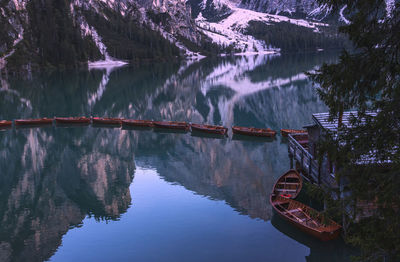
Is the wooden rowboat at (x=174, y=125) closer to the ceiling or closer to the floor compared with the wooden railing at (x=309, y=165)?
closer to the floor

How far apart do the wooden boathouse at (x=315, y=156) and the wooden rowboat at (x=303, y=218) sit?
2.19m

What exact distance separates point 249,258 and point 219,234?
3.60 m

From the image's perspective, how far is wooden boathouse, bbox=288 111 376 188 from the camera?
84.6 ft

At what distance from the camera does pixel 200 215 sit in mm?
30625

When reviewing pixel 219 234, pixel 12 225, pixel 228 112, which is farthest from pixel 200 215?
pixel 228 112

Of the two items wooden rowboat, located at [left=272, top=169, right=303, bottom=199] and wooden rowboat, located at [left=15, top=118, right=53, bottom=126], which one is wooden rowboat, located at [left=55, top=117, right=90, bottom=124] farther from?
wooden rowboat, located at [left=272, top=169, right=303, bottom=199]

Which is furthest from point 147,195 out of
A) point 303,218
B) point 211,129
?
point 211,129

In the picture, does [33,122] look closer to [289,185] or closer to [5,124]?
[5,124]

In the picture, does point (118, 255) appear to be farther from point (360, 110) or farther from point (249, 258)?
point (360, 110)

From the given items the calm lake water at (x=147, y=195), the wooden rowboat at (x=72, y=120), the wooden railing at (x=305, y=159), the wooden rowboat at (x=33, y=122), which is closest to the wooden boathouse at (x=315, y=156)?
the wooden railing at (x=305, y=159)

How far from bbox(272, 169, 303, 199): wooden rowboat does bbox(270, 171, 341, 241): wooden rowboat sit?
10 centimetres

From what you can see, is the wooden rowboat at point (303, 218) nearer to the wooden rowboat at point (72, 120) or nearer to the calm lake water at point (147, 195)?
the calm lake water at point (147, 195)

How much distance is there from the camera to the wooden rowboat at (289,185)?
30131 mm

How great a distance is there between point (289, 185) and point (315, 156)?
603 centimetres
